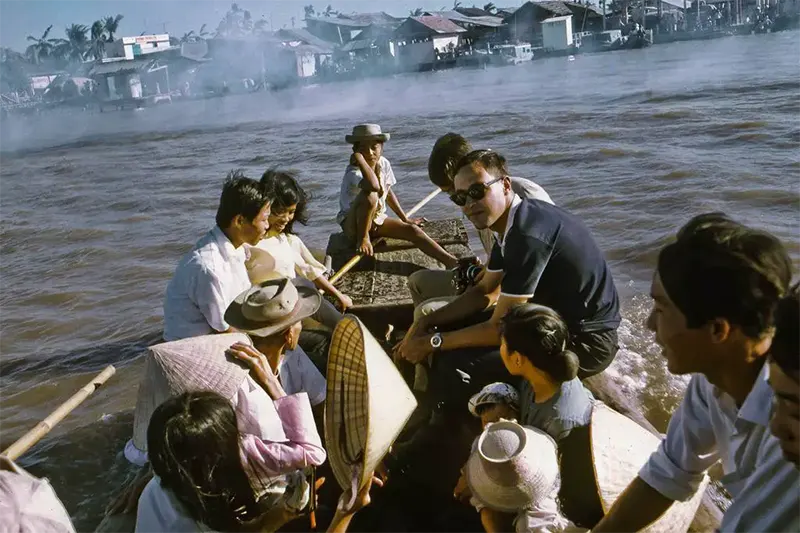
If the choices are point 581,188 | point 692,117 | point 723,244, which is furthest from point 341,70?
point 723,244

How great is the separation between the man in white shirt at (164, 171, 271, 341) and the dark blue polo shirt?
4.63 feet

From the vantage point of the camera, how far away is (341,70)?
62.7m

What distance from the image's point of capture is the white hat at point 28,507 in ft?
5.96

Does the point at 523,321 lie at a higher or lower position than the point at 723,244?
lower

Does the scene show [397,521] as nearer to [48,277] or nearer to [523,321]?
[523,321]

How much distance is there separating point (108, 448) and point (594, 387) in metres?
3.21

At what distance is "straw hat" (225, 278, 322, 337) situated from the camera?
10.1ft

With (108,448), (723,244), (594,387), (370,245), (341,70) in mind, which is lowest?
(108,448)

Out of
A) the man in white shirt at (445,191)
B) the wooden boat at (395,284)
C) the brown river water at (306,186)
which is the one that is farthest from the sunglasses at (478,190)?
the brown river water at (306,186)

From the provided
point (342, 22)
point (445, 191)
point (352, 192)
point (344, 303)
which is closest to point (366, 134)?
point (352, 192)

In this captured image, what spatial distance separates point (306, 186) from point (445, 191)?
9.67 meters

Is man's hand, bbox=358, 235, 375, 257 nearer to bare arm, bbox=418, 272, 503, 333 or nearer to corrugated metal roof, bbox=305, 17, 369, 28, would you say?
bare arm, bbox=418, 272, 503, 333

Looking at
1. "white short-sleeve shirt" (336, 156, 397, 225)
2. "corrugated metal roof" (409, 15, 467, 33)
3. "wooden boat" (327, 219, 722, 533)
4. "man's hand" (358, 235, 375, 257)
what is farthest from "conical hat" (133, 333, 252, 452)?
"corrugated metal roof" (409, 15, 467, 33)

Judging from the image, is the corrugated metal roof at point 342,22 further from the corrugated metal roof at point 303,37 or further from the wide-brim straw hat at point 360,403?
the wide-brim straw hat at point 360,403
